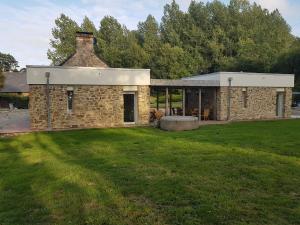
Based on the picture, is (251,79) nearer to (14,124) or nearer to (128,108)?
(128,108)

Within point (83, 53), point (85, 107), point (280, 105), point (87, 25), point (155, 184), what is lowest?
point (155, 184)

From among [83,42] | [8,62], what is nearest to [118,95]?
[83,42]

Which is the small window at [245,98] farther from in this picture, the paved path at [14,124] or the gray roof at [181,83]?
the paved path at [14,124]

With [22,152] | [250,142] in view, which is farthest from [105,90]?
[250,142]

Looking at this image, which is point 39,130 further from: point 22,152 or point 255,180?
point 255,180

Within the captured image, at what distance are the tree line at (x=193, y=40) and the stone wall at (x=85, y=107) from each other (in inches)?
1035

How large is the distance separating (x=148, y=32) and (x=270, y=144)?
46198 millimetres

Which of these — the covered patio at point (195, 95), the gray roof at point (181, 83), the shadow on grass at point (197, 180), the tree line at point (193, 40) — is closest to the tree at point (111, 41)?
the tree line at point (193, 40)

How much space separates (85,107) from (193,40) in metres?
37.4

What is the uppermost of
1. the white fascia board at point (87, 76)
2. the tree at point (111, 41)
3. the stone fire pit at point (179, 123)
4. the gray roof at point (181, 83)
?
the tree at point (111, 41)

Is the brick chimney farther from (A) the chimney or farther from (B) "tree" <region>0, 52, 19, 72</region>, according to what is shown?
(B) "tree" <region>0, 52, 19, 72</region>

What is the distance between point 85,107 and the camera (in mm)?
18672

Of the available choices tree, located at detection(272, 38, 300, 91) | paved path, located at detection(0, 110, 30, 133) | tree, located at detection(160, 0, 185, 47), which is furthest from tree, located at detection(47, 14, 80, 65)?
tree, located at detection(272, 38, 300, 91)

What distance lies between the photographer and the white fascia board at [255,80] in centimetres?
2236
